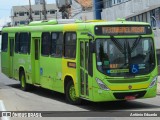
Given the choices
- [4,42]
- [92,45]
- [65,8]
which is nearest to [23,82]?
[4,42]

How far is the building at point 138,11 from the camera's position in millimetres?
34656

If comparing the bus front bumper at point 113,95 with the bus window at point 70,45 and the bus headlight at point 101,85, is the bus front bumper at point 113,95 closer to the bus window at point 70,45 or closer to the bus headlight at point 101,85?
the bus headlight at point 101,85

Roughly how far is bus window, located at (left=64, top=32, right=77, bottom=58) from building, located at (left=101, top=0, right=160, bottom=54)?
51.5 feet

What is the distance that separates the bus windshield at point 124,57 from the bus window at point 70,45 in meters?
1.69

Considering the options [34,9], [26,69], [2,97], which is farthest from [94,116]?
[34,9]

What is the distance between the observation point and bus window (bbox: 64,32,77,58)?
51.1 feet

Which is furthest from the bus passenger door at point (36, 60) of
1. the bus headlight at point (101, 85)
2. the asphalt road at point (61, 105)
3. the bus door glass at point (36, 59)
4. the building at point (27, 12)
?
the building at point (27, 12)

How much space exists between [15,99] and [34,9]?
131167mm

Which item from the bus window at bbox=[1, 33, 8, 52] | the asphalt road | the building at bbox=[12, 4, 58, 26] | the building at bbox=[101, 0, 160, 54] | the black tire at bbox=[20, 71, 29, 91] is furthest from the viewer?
the building at bbox=[12, 4, 58, 26]

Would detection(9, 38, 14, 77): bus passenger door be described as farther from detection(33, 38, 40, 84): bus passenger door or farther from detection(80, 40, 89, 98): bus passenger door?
detection(80, 40, 89, 98): bus passenger door

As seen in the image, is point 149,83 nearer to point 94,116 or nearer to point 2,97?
point 94,116

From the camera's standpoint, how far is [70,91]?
15953mm

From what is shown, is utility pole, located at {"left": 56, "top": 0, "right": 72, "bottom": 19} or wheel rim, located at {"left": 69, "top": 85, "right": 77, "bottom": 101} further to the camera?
utility pole, located at {"left": 56, "top": 0, "right": 72, "bottom": 19}

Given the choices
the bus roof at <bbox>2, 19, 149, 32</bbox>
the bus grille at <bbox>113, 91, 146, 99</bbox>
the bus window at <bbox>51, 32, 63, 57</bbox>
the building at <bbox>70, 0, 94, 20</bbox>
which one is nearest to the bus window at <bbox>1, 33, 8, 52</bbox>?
the bus roof at <bbox>2, 19, 149, 32</bbox>
